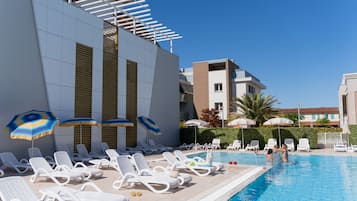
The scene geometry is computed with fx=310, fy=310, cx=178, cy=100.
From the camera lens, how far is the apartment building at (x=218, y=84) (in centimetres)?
4191

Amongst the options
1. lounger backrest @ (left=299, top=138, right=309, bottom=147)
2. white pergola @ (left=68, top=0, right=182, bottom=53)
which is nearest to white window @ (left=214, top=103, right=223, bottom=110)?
white pergola @ (left=68, top=0, right=182, bottom=53)

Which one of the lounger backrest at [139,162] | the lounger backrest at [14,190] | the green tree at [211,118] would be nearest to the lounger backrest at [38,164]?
the lounger backrest at [139,162]

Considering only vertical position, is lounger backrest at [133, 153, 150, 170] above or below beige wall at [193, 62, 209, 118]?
below

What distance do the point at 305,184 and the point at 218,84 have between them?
106 feet

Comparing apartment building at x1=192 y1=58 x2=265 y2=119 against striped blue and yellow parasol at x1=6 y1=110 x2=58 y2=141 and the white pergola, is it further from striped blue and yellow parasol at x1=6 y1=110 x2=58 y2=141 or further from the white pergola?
striped blue and yellow parasol at x1=6 y1=110 x2=58 y2=141

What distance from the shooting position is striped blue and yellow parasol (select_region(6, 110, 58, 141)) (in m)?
11.7

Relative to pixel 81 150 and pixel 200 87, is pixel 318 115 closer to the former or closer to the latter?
pixel 200 87

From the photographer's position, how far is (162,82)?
25.3m

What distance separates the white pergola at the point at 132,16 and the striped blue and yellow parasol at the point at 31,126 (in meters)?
8.04

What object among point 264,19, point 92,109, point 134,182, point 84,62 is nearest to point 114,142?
point 92,109

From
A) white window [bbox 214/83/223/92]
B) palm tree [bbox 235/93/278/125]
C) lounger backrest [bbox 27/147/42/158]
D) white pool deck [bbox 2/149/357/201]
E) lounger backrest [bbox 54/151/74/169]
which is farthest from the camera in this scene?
white window [bbox 214/83/223/92]

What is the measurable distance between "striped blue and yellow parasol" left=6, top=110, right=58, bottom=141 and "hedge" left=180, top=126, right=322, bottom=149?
1574 cm

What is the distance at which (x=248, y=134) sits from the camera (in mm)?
24984

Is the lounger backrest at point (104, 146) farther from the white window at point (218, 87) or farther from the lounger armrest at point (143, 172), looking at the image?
the white window at point (218, 87)
